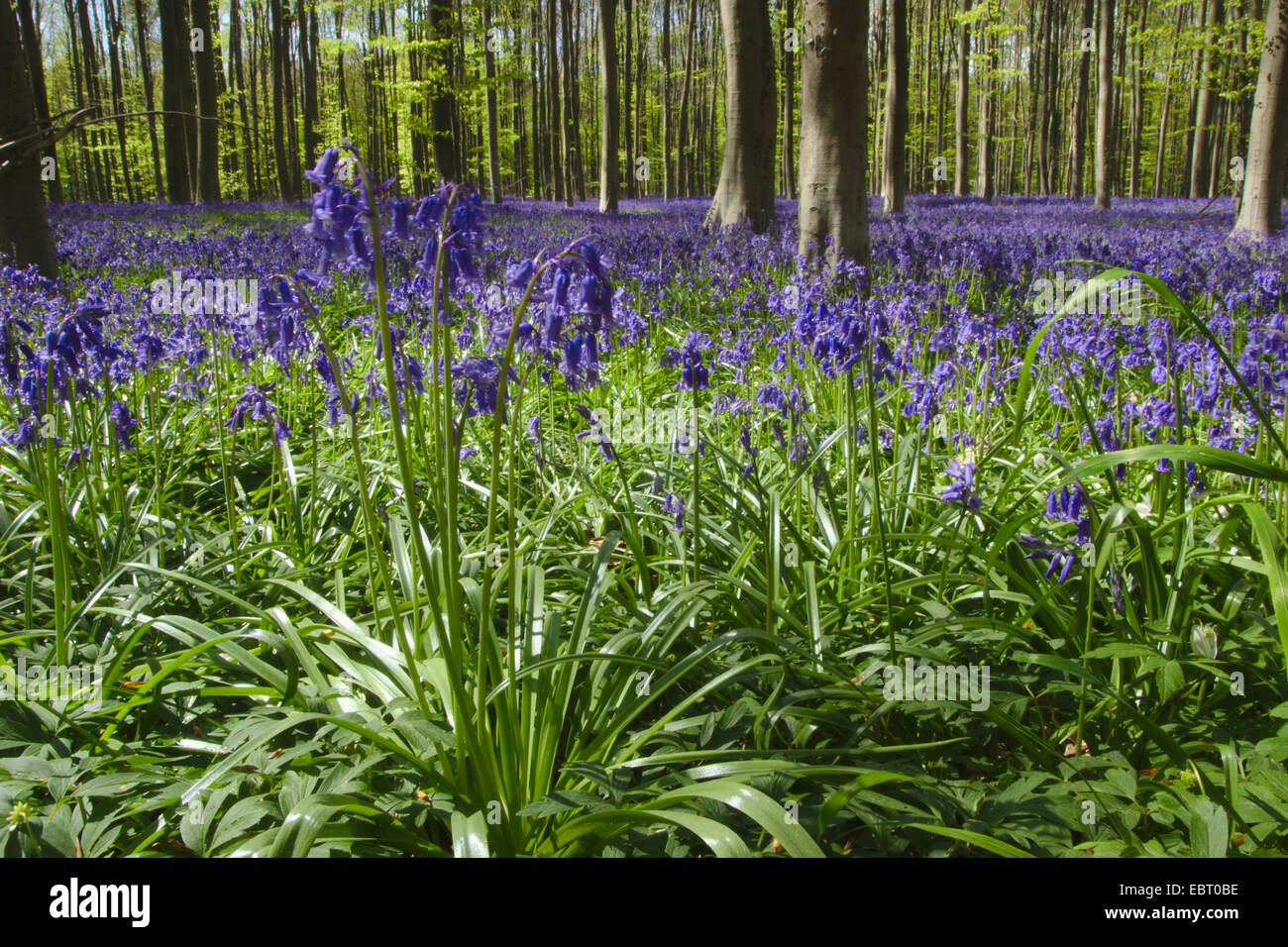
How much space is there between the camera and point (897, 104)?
16.2 meters

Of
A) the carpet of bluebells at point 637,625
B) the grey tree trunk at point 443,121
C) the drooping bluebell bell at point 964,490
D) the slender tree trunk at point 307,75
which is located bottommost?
the carpet of bluebells at point 637,625

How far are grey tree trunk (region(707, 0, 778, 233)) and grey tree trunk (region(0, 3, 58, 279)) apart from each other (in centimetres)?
706

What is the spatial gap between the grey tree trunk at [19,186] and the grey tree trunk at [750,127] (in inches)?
278

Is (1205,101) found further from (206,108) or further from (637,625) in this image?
(637,625)

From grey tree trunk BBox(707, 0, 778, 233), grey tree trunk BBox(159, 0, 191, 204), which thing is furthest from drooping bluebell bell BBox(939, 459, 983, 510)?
grey tree trunk BBox(159, 0, 191, 204)

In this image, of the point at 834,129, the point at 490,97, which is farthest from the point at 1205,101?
the point at 834,129

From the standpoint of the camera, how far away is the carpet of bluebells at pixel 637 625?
5.20ft

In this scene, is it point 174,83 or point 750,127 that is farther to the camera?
point 174,83

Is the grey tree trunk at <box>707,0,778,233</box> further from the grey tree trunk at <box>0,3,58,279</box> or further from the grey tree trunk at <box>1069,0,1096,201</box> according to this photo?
the grey tree trunk at <box>1069,0,1096,201</box>

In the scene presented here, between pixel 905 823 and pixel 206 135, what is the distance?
73.0ft

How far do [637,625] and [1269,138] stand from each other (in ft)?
40.2

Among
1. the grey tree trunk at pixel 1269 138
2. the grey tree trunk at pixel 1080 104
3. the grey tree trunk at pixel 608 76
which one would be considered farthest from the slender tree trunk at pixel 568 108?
the grey tree trunk at pixel 1269 138

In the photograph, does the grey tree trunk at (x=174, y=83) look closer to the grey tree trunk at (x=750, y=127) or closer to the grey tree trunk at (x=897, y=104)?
the grey tree trunk at (x=750, y=127)
